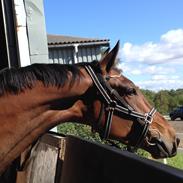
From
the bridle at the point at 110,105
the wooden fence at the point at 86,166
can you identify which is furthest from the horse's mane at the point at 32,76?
the wooden fence at the point at 86,166

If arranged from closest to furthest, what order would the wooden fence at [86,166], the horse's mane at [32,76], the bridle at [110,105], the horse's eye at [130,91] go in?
the wooden fence at [86,166]
the horse's mane at [32,76]
the bridle at [110,105]
the horse's eye at [130,91]

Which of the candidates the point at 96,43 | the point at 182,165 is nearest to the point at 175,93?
the point at 96,43

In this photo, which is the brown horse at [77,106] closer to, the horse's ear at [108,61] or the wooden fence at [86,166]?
the horse's ear at [108,61]

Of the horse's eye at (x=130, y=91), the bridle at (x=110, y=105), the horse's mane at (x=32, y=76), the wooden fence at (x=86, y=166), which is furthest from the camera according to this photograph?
the horse's eye at (x=130, y=91)

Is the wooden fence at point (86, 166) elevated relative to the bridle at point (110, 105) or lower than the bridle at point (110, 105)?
lower

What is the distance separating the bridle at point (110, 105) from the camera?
358 centimetres

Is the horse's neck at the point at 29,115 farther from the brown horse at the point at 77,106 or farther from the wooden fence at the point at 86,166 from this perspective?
the wooden fence at the point at 86,166

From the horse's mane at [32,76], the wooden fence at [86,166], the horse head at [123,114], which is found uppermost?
the horse's mane at [32,76]

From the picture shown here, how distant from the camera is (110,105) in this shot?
3.60 metres

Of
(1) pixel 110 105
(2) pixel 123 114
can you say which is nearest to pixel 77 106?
(1) pixel 110 105

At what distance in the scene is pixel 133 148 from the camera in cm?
385

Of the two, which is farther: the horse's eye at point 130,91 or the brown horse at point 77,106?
the horse's eye at point 130,91

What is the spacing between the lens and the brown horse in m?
3.44

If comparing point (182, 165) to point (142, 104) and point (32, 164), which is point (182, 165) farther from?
point (142, 104)
